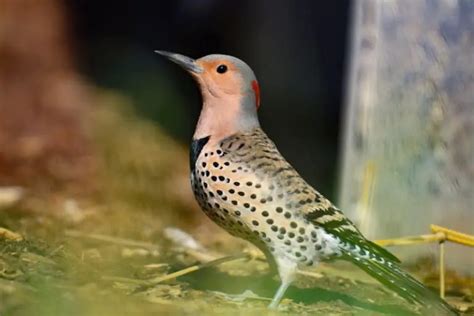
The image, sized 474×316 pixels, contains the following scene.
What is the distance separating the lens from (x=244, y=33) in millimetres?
5734

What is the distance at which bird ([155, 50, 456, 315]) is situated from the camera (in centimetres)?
418

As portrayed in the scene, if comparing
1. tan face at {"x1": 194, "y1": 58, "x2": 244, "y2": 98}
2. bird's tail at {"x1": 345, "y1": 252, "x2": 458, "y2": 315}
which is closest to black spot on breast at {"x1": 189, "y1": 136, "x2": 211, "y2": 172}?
tan face at {"x1": 194, "y1": 58, "x2": 244, "y2": 98}

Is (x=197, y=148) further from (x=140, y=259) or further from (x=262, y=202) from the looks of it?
(x=140, y=259)

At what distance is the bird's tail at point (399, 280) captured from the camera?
4301 millimetres

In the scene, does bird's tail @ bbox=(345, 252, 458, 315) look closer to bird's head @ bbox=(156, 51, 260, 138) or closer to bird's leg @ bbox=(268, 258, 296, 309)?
bird's leg @ bbox=(268, 258, 296, 309)

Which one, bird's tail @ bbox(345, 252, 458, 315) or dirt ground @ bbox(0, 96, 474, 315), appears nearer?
dirt ground @ bbox(0, 96, 474, 315)

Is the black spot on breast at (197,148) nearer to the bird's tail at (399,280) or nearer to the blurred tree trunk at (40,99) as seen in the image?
the bird's tail at (399,280)

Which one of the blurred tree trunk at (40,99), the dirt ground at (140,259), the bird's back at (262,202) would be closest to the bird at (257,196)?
the bird's back at (262,202)

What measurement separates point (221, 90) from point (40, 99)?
2.74 metres

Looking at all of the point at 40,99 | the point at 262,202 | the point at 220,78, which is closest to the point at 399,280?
the point at 262,202

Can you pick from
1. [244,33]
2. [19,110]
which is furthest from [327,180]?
[19,110]

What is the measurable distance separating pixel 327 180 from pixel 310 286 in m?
0.96

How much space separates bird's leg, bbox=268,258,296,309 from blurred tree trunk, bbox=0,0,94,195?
2.26 m

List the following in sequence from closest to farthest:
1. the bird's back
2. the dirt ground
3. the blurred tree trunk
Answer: the dirt ground < the bird's back < the blurred tree trunk
